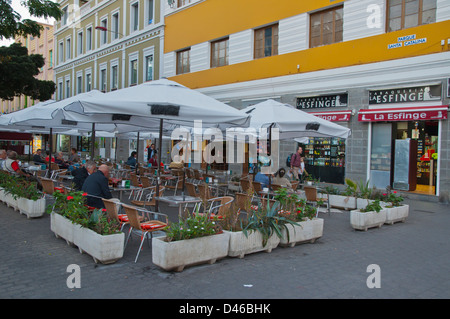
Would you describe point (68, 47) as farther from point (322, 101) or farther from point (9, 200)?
point (9, 200)

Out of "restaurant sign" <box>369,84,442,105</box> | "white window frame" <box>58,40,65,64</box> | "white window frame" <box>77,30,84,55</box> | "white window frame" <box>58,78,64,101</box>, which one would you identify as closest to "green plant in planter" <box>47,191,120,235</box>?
"restaurant sign" <box>369,84,442,105</box>

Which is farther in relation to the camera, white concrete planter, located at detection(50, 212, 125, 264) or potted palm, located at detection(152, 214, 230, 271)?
white concrete planter, located at detection(50, 212, 125, 264)

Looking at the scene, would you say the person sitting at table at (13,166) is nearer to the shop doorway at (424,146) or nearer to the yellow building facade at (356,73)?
the yellow building facade at (356,73)

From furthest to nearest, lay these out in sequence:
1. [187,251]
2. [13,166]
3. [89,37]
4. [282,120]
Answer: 1. [89,37]
2. [13,166]
3. [282,120]
4. [187,251]

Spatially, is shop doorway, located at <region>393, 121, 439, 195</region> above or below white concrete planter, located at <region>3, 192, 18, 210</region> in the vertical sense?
above

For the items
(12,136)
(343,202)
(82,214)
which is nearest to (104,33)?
(12,136)

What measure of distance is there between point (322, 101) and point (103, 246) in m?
12.4

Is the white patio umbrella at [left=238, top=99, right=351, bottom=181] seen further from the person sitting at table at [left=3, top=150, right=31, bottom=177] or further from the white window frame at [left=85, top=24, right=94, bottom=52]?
the white window frame at [left=85, top=24, right=94, bottom=52]

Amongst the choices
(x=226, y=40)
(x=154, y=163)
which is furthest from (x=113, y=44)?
(x=154, y=163)

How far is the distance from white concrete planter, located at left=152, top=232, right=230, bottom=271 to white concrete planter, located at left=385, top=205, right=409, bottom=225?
4.66 metres

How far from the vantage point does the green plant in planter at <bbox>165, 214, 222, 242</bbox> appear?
5070 mm

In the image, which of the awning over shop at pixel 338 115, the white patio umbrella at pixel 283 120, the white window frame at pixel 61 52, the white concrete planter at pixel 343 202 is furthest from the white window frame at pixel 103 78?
the white concrete planter at pixel 343 202

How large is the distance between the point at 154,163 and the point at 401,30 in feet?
33.6

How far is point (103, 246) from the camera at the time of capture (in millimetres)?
5090
